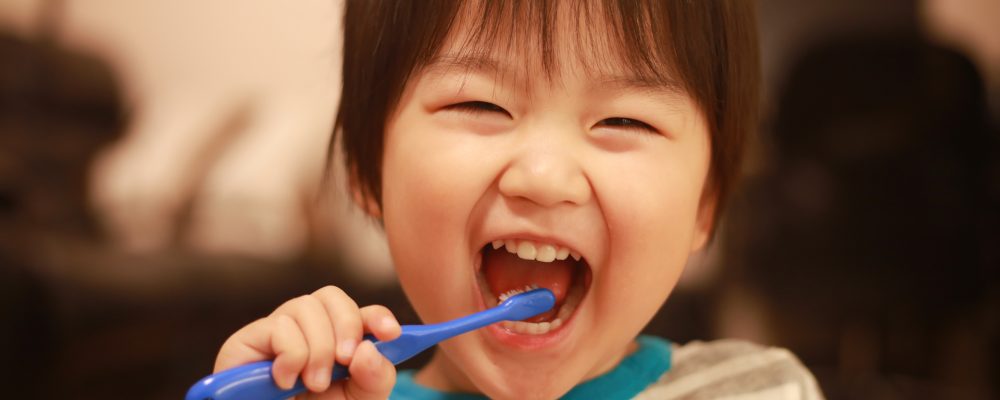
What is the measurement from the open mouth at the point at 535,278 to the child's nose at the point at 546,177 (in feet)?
0.20

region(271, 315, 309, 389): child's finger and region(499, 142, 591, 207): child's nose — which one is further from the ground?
region(499, 142, 591, 207): child's nose

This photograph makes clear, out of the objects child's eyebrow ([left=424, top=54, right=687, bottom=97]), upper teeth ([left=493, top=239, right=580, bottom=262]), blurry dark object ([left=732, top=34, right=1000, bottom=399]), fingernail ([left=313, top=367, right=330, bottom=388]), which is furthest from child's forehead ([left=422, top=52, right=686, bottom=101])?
blurry dark object ([left=732, top=34, right=1000, bottom=399])

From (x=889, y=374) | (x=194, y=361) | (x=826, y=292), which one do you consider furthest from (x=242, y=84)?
(x=889, y=374)

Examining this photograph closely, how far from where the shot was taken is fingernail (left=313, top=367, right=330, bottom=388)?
0.39m

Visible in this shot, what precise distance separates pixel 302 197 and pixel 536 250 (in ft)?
2.27

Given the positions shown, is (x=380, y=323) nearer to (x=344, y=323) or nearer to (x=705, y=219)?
(x=344, y=323)

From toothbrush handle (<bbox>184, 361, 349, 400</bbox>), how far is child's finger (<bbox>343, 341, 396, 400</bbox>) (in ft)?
0.09

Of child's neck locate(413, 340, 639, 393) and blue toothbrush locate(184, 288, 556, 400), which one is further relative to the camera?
child's neck locate(413, 340, 639, 393)

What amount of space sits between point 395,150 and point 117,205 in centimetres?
77

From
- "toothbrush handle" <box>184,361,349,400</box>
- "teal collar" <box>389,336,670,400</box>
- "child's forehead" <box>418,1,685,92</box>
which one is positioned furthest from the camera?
"teal collar" <box>389,336,670,400</box>

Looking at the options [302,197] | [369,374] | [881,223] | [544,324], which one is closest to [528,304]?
[544,324]

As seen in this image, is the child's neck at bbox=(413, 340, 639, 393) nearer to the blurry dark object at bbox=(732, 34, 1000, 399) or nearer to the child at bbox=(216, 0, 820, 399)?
the child at bbox=(216, 0, 820, 399)

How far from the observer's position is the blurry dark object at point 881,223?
1.13 metres

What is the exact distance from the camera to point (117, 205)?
1120mm
